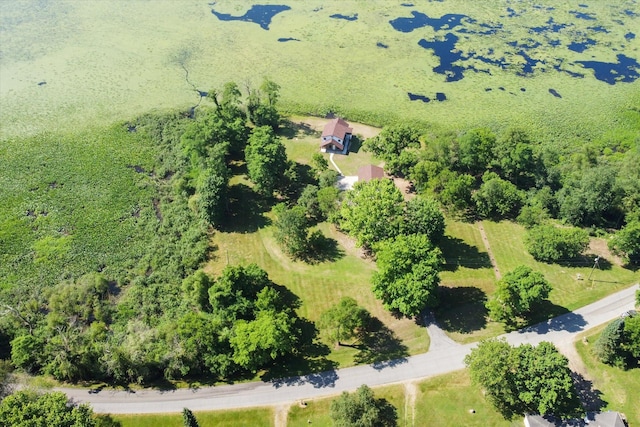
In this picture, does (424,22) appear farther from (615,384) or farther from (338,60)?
(615,384)

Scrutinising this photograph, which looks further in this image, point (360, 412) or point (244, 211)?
point (244, 211)

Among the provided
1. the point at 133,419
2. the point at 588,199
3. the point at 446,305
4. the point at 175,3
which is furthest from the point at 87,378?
the point at 175,3

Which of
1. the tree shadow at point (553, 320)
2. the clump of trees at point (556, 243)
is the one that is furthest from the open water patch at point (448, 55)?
the tree shadow at point (553, 320)

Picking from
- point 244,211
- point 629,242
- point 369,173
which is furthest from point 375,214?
point 629,242

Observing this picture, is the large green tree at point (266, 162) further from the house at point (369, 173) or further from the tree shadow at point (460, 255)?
the tree shadow at point (460, 255)

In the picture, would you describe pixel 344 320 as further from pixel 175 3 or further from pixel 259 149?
pixel 175 3

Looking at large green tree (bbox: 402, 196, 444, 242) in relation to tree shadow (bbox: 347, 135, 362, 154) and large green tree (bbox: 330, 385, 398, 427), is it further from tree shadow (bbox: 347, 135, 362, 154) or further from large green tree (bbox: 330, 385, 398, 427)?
tree shadow (bbox: 347, 135, 362, 154)

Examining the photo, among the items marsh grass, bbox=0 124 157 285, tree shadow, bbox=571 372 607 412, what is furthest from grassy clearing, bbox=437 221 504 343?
marsh grass, bbox=0 124 157 285
